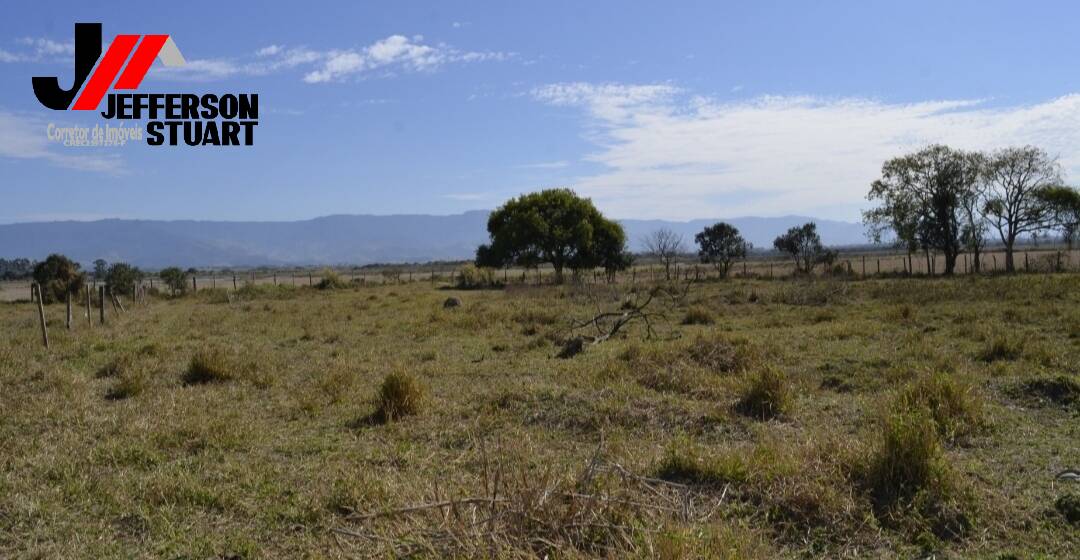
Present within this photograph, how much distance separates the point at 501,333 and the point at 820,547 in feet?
45.0

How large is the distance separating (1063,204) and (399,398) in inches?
2097

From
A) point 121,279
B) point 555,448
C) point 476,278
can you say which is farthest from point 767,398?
point 476,278

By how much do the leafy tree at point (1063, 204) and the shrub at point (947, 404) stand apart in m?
48.7

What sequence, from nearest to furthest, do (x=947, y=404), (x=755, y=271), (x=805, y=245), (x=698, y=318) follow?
(x=947, y=404) < (x=698, y=318) < (x=805, y=245) < (x=755, y=271)

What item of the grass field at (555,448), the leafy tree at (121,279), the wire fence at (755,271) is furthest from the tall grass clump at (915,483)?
the leafy tree at (121,279)

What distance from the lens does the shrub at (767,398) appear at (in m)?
8.55

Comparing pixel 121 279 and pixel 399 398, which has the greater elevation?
pixel 121 279

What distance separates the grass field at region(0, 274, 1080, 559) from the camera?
4797mm

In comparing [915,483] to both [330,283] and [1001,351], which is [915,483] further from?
[330,283]

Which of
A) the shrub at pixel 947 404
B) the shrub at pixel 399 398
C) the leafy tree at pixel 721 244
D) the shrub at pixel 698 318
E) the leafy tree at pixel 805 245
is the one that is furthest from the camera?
the leafy tree at pixel 721 244

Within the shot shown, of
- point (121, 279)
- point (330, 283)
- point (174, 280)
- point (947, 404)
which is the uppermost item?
point (121, 279)

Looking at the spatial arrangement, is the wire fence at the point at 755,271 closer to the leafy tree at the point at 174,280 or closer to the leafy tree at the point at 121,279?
the leafy tree at the point at 121,279

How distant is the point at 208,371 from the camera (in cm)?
1188

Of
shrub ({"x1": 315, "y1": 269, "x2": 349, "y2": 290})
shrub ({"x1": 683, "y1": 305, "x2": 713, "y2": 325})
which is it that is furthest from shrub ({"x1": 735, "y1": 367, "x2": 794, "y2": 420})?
shrub ({"x1": 315, "y1": 269, "x2": 349, "y2": 290})
